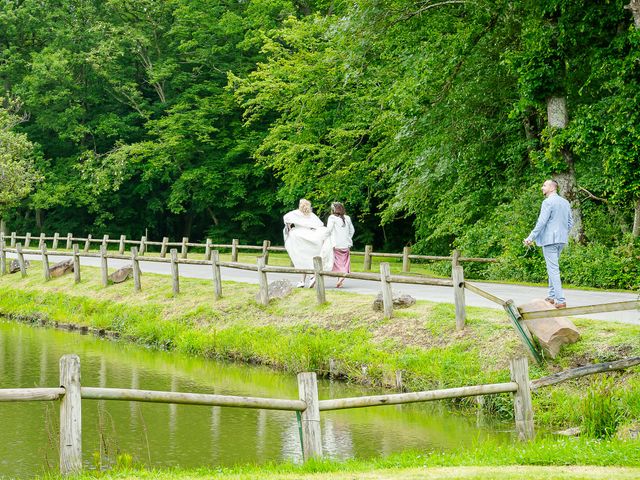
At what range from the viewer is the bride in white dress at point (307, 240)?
21.0 meters

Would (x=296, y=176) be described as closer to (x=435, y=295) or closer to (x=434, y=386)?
(x=435, y=295)

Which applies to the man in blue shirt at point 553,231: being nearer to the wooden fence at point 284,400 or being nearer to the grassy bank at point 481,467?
the wooden fence at point 284,400

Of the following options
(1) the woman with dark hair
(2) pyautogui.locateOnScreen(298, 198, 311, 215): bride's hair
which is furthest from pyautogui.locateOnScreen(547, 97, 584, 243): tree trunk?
(2) pyautogui.locateOnScreen(298, 198, 311, 215): bride's hair

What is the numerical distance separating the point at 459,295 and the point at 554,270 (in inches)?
60.2

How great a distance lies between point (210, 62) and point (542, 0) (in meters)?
30.9

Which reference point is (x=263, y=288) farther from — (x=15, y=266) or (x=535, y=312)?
(x=15, y=266)

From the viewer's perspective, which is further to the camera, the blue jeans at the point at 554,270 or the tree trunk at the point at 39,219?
the tree trunk at the point at 39,219

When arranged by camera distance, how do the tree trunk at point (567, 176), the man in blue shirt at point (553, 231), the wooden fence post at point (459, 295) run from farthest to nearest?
the tree trunk at point (567, 176) < the wooden fence post at point (459, 295) < the man in blue shirt at point (553, 231)

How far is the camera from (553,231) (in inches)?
536

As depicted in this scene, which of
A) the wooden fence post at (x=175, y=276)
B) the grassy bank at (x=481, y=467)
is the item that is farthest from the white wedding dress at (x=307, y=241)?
the grassy bank at (x=481, y=467)

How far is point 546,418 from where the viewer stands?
1132 centimetres

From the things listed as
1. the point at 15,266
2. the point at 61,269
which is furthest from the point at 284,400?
the point at 15,266

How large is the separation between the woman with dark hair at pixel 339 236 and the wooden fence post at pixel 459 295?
20.8ft

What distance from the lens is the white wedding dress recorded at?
68.8 feet
